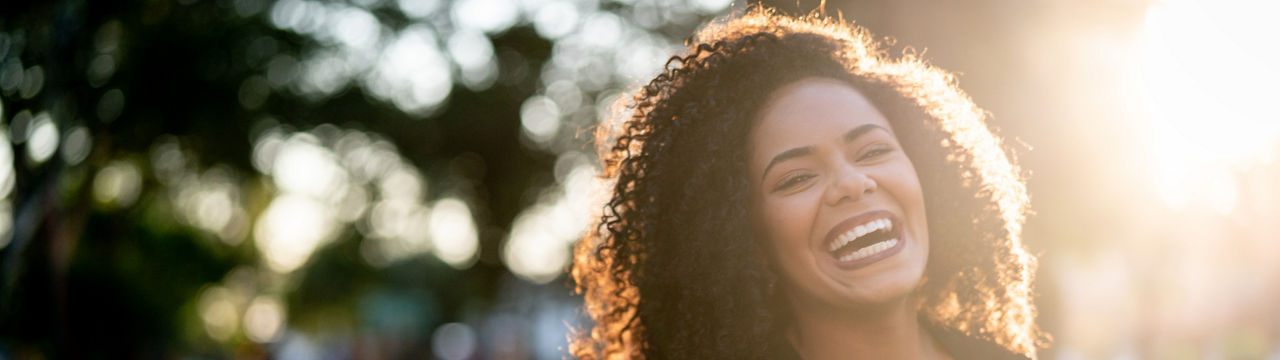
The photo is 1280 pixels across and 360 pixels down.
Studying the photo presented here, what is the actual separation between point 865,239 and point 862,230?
0.03m

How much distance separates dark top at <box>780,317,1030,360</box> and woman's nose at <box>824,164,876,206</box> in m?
0.50

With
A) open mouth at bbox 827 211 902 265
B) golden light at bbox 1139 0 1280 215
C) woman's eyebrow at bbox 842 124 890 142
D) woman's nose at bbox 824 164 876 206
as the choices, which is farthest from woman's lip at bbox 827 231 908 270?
golden light at bbox 1139 0 1280 215

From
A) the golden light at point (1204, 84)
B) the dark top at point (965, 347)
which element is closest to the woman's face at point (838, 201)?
the dark top at point (965, 347)

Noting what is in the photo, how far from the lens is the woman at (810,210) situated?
245 centimetres

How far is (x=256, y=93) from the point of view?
20891 millimetres

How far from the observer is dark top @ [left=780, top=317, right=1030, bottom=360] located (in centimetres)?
269

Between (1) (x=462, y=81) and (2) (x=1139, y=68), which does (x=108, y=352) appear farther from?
(2) (x=1139, y=68)

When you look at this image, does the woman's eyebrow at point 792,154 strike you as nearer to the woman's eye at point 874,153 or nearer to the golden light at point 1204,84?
the woman's eye at point 874,153

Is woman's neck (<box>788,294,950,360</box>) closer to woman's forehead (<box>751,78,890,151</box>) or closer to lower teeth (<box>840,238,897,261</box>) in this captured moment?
lower teeth (<box>840,238,897,261</box>)

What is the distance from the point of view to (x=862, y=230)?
2406mm

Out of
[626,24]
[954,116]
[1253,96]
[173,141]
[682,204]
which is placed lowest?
[682,204]

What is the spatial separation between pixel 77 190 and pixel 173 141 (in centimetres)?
306

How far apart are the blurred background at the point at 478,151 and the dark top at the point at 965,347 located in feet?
1.48

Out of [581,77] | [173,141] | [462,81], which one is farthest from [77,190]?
[581,77]
